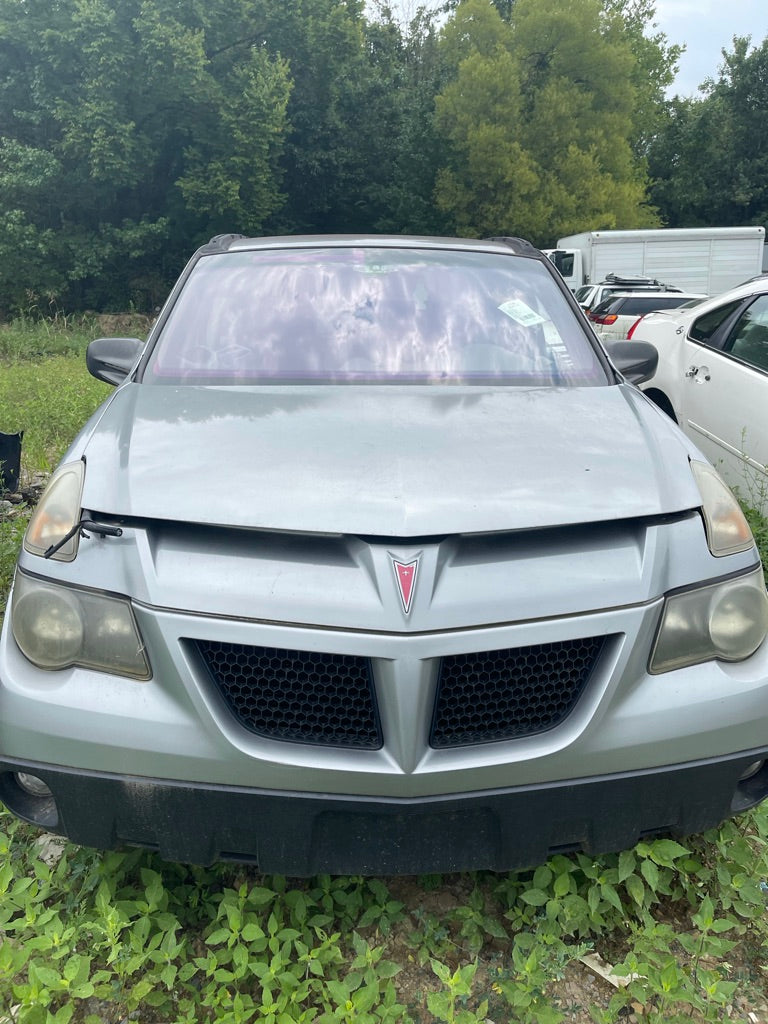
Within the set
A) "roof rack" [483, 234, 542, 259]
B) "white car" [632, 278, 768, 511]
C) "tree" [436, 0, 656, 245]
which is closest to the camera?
"roof rack" [483, 234, 542, 259]

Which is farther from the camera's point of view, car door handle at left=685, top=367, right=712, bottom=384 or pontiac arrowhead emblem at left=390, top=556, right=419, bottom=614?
car door handle at left=685, top=367, right=712, bottom=384

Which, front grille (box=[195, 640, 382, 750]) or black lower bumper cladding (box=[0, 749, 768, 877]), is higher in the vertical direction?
front grille (box=[195, 640, 382, 750])

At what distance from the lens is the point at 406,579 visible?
1.53m

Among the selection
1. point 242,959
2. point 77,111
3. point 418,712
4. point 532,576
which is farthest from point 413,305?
point 77,111

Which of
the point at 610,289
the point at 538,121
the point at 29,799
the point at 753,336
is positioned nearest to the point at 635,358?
the point at 753,336

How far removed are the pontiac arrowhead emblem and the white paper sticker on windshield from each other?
1576 mm

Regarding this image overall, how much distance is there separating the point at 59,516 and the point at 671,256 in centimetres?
2505

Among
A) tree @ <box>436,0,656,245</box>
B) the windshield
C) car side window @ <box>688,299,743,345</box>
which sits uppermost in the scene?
tree @ <box>436,0,656,245</box>

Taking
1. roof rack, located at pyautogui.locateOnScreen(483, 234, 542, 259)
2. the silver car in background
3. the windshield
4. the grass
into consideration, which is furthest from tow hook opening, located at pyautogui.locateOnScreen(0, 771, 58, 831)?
roof rack, located at pyautogui.locateOnScreen(483, 234, 542, 259)

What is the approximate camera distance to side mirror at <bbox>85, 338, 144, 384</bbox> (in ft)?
9.79

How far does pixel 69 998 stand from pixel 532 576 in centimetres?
138

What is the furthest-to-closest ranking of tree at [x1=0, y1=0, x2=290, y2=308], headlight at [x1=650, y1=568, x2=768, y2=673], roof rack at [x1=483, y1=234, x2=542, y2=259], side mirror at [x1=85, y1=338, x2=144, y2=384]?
tree at [x1=0, y1=0, x2=290, y2=308]
roof rack at [x1=483, y1=234, x2=542, y2=259]
side mirror at [x1=85, y1=338, x2=144, y2=384]
headlight at [x1=650, y1=568, x2=768, y2=673]

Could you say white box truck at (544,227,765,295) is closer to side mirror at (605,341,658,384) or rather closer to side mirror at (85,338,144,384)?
side mirror at (605,341,658,384)

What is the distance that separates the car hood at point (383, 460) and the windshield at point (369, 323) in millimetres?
220
